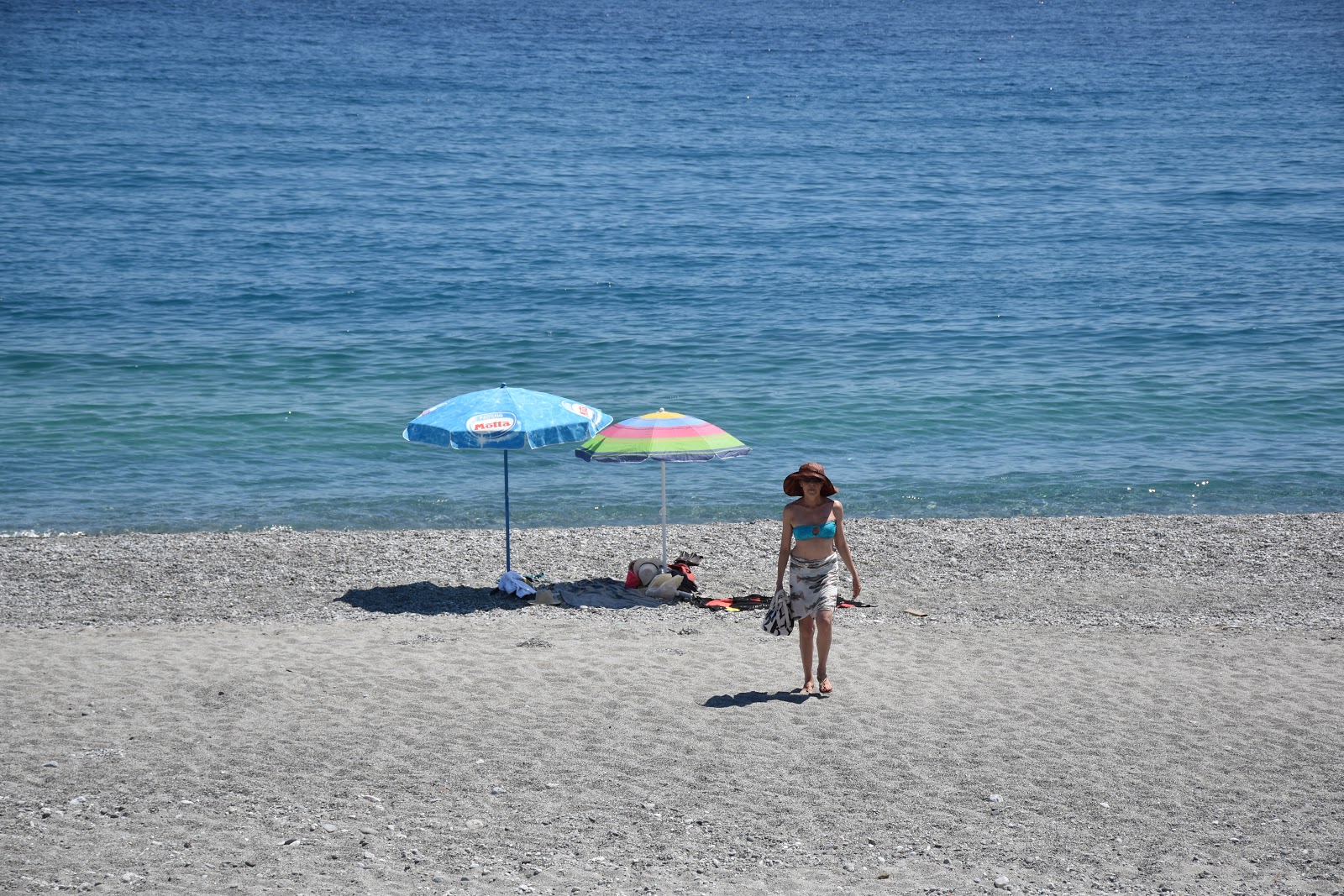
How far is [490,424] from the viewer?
36.5ft

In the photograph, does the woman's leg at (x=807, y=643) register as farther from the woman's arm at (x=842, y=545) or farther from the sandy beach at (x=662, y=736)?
the woman's arm at (x=842, y=545)

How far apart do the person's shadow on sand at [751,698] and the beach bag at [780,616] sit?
0.43 metres

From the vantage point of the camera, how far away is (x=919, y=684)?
30.1 ft

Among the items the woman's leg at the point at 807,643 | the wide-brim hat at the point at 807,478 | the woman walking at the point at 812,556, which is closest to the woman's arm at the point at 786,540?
the woman walking at the point at 812,556

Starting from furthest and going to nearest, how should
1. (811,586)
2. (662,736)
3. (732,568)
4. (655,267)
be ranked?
1. (655,267)
2. (732,568)
3. (811,586)
4. (662,736)

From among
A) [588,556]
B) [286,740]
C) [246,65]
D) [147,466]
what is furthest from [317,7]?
[286,740]

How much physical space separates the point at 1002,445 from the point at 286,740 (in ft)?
45.2

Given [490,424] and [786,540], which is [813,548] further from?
[490,424]

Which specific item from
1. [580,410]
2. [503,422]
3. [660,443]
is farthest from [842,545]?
[580,410]

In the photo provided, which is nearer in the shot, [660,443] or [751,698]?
[751,698]

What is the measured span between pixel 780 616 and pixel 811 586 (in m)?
0.32

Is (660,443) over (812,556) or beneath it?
over

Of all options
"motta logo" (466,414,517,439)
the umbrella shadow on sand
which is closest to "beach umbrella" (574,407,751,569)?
"motta logo" (466,414,517,439)

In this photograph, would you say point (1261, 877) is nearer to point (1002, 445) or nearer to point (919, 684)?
point (919, 684)
